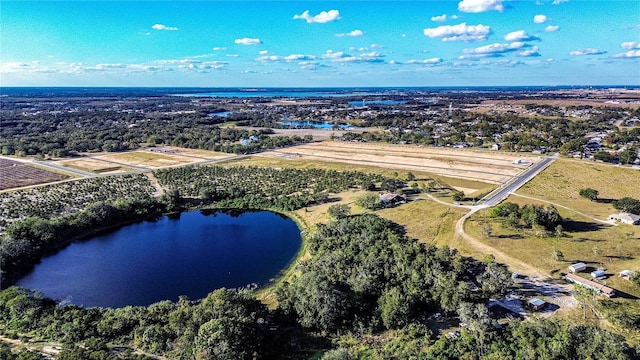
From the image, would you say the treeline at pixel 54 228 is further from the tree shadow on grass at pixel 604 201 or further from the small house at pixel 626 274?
the tree shadow on grass at pixel 604 201

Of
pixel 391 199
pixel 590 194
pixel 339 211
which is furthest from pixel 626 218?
pixel 339 211

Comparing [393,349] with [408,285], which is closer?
[393,349]

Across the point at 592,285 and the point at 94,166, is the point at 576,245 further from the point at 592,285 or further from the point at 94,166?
the point at 94,166

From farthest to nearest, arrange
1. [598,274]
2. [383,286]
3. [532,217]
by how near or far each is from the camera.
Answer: [532,217], [598,274], [383,286]

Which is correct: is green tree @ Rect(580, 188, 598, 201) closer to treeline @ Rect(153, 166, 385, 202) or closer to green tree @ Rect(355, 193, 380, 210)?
treeline @ Rect(153, 166, 385, 202)

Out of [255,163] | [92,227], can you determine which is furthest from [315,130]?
[92,227]

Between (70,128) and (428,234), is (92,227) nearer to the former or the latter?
(428,234)
